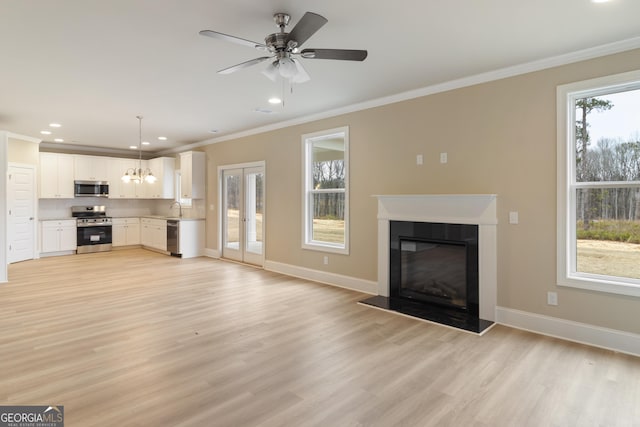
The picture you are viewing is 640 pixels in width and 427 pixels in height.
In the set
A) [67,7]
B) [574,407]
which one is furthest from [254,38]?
[574,407]

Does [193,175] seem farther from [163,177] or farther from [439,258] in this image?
[439,258]

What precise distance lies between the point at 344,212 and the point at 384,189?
0.86m

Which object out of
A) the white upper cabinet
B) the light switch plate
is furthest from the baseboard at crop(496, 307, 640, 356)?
the white upper cabinet

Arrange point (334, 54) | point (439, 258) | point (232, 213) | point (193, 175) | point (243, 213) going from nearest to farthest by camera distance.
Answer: point (334, 54) → point (439, 258) → point (243, 213) → point (232, 213) → point (193, 175)

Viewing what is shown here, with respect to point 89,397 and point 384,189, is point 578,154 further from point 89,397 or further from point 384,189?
point 89,397

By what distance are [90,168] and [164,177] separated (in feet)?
5.85

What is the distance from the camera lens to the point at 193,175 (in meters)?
8.30

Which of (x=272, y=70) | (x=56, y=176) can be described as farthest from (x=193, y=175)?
(x=272, y=70)

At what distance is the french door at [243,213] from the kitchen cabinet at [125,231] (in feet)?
10.9

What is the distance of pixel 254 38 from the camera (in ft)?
10.4

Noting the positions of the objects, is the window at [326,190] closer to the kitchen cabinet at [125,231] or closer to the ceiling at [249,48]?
the ceiling at [249,48]

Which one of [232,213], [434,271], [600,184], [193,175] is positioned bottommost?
[434,271]

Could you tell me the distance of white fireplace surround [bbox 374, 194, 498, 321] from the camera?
12.7 feet

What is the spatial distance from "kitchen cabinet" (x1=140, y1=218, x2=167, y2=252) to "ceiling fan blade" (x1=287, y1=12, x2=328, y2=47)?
7.34m
